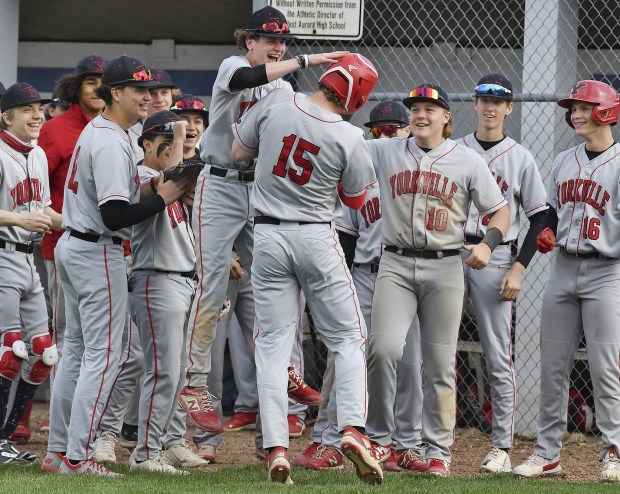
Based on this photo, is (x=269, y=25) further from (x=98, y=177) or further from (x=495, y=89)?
(x=495, y=89)

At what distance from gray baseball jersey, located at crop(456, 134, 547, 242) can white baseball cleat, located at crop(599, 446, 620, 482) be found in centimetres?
132

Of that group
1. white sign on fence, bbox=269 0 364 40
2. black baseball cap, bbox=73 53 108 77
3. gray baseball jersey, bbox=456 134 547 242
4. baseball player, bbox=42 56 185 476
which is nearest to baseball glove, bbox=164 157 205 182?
baseball player, bbox=42 56 185 476

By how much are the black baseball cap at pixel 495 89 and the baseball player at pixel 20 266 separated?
2.52 metres

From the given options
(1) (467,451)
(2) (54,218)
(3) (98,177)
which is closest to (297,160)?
(3) (98,177)

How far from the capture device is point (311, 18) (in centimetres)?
746

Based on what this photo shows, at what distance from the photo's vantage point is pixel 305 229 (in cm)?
553

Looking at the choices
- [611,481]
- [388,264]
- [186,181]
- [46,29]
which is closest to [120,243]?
[186,181]

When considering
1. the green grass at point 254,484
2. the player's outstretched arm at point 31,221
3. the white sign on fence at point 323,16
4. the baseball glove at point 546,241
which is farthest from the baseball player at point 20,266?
the baseball glove at point 546,241

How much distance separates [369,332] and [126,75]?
6.77 feet

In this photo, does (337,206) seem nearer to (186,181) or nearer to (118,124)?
(186,181)

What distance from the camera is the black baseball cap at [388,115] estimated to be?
23.4ft

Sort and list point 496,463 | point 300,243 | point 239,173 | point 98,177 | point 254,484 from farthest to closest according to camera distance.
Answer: point 496,463, point 239,173, point 98,177, point 300,243, point 254,484

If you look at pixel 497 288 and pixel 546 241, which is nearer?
pixel 546 241

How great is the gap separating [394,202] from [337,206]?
24.0 inches
